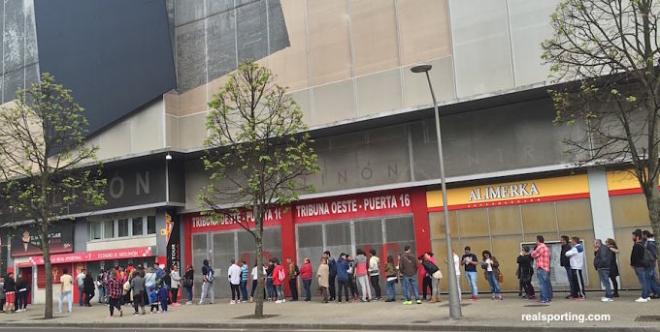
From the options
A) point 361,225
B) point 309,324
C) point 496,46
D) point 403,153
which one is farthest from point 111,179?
point 496,46

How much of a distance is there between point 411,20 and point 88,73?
15767 millimetres

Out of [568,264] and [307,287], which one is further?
[307,287]

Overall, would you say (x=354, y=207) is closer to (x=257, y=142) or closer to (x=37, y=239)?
(x=257, y=142)

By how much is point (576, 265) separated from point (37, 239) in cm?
2758

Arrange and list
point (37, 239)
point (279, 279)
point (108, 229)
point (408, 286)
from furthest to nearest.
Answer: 1. point (37, 239)
2. point (108, 229)
3. point (279, 279)
4. point (408, 286)

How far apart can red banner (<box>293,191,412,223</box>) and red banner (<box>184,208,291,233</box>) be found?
882 mm

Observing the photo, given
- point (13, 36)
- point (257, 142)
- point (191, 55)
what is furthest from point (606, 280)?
point (13, 36)

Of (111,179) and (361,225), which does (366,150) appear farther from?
(111,179)

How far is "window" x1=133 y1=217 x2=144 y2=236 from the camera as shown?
93.6ft

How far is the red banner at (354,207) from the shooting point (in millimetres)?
23062

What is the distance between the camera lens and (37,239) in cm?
3222

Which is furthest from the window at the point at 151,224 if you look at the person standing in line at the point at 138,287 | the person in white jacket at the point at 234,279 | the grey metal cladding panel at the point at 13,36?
the grey metal cladding panel at the point at 13,36

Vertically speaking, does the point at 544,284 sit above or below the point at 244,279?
below

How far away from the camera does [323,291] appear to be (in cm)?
2167
